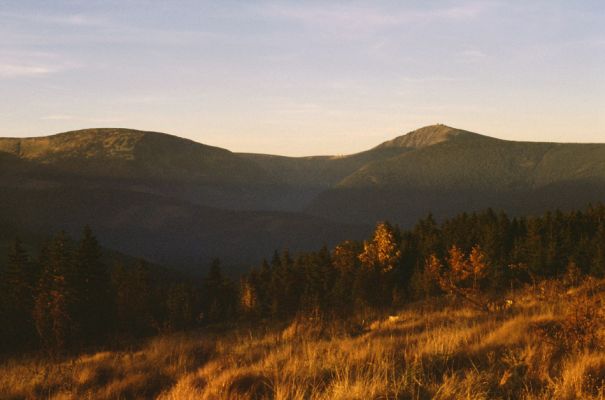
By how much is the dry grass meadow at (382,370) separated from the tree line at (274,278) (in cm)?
4102

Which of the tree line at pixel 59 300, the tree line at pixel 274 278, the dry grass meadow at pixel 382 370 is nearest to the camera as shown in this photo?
the dry grass meadow at pixel 382 370

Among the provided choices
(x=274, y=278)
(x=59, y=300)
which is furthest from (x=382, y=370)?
(x=274, y=278)

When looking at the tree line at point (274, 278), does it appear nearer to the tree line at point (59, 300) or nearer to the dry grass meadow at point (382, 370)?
the tree line at point (59, 300)

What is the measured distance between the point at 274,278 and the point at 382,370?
331ft

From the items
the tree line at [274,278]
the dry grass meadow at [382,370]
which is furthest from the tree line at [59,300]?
the dry grass meadow at [382,370]

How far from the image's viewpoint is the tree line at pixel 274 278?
222ft

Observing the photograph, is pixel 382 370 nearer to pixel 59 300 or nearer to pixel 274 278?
pixel 59 300

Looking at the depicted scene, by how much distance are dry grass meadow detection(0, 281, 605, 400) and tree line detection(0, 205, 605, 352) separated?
41017 mm

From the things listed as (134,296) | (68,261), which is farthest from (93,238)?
(134,296)

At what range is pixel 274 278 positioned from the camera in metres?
106

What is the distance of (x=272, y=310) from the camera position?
9662 centimetres

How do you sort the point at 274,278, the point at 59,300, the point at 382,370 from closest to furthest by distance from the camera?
the point at 382,370 → the point at 59,300 → the point at 274,278

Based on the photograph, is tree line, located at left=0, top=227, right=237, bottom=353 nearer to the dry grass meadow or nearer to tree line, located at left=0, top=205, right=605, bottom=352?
tree line, located at left=0, top=205, right=605, bottom=352

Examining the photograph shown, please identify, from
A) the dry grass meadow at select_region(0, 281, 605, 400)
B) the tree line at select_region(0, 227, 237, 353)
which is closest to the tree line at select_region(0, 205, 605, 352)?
the tree line at select_region(0, 227, 237, 353)
